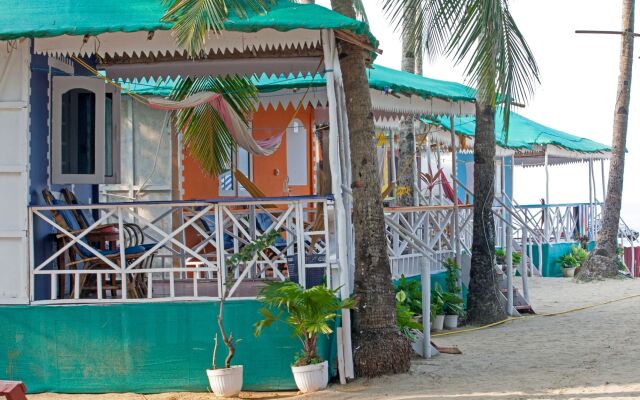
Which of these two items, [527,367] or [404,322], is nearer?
[527,367]

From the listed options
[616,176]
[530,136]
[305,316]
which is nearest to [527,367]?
[305,316]

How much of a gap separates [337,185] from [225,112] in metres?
1.93

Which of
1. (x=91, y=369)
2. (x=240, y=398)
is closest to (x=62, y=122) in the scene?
(x=91, y=369)

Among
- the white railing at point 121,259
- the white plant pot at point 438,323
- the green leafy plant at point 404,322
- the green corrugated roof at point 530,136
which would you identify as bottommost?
the white plant pot at point 438,323

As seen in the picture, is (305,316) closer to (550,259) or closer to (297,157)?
(297,157)

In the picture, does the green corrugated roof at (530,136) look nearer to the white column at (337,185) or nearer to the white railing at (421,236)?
the white railing at (421,236)

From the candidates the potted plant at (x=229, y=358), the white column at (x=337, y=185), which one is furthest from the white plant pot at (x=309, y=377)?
the potted plant at (x=229, y=358)

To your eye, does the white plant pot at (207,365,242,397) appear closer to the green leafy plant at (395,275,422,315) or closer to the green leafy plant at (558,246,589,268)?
the green leafy plant at (395,275,422,315)

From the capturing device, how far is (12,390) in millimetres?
6227

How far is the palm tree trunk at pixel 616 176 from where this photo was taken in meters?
18.8

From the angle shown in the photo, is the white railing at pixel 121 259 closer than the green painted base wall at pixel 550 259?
Yes

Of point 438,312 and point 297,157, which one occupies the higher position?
point 297,157

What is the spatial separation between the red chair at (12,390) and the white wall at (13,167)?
2431mm

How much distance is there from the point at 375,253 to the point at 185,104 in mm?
2092
